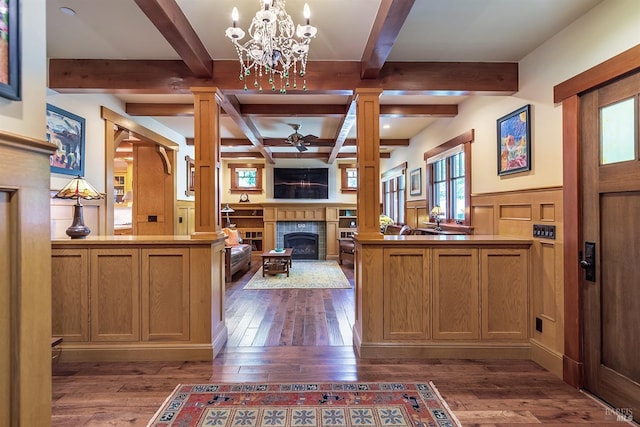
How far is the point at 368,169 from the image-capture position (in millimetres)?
2816

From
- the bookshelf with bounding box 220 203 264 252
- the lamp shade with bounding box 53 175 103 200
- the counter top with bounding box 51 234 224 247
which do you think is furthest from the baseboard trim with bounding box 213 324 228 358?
the bookshelf with bounding box 220 203 264 252

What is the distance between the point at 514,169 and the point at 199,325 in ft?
10.3

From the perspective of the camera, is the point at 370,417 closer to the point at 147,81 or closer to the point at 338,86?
the point at 338,86

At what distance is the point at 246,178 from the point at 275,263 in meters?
3.06

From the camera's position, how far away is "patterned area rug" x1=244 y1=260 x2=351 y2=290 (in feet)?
17.2

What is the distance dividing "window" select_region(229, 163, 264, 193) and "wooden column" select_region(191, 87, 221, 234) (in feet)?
18.5

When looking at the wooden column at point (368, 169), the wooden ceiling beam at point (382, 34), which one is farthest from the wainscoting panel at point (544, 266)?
the wooden ceiling beam at point (382, 34)

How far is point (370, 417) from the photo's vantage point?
6.28ft

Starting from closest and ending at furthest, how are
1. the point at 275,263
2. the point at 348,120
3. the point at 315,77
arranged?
the point at 315,77 → the point at 348,120 → the point at 275,263

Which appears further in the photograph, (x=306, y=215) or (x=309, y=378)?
(x=306, y=215)

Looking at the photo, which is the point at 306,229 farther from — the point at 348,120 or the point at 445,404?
the point at 445,404

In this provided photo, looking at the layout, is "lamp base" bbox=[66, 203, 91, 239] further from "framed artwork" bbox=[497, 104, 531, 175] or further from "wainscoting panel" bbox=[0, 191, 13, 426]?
"framed artwork" bbox=[497, 104, 531, 175]

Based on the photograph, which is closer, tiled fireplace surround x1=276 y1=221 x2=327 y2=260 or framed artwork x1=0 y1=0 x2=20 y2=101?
framed artwork x1=0 y1=0 x2=20 y2=101

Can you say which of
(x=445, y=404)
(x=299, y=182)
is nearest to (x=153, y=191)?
(x=299, y=182)
